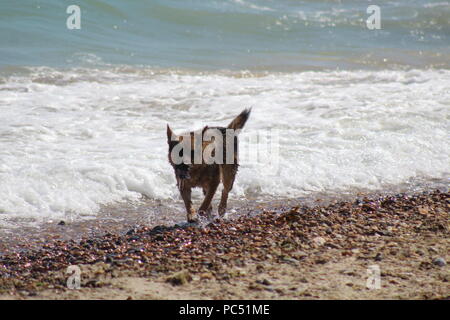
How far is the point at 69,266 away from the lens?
5449mm

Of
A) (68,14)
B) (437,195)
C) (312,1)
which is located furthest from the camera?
(312,1)

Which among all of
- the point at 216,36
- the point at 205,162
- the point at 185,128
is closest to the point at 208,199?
the point at 205,162

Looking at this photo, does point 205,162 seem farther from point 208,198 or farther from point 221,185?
point 221,185

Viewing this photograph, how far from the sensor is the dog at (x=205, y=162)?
666 cm

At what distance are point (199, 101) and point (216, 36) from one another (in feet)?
30.5

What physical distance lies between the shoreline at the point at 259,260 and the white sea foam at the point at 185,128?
4.36ft

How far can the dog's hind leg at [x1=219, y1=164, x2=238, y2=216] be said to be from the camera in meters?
7.18

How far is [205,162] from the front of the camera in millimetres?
6855

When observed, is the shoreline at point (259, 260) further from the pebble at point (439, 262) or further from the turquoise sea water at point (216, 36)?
the turquoise sea water at point (216, 36)

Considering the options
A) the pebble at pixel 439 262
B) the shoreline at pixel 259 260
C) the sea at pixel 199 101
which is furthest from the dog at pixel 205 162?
the pebble at pixel 439 262

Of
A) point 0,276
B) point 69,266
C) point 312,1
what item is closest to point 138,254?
point 69,266

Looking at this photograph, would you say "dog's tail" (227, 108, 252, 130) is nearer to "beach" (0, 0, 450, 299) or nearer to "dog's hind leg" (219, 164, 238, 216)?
"dog's hind leg" (219, 164, 238, 216)
